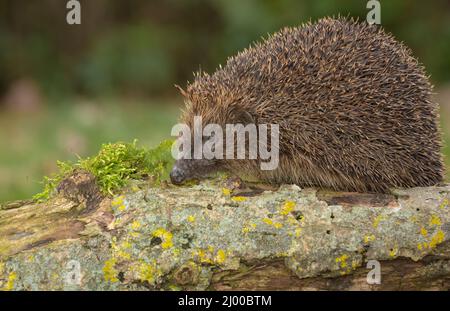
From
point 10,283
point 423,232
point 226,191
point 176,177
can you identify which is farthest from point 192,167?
point 423,232

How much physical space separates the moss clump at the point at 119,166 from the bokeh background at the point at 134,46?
7.98 m

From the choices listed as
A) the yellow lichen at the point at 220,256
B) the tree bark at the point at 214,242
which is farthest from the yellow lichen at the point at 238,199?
the yellow lichen at the point at 220,256

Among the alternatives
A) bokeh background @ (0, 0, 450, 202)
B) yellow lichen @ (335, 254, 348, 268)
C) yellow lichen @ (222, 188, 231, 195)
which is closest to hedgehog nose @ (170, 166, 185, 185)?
yellow lichen @ (222, 188, 231, 195)

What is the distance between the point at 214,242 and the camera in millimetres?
4422

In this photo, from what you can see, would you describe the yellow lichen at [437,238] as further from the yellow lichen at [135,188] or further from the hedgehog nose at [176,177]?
the yellow lichen at [135,188]

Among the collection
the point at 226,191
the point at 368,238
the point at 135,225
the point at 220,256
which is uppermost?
the point at 226,191

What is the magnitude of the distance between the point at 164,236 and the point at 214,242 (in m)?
0.35

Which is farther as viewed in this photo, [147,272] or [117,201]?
[117,201]

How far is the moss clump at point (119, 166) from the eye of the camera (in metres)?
4.80

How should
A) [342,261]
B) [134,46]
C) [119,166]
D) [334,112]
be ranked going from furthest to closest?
[134,46], [334,112], [119,166], [342,261]

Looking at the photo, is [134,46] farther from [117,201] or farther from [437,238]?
[437,238]

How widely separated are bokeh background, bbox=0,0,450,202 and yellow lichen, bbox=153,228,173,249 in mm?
8962

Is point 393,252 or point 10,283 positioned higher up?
point 393,252

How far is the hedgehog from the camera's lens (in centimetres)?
Answer: 525
